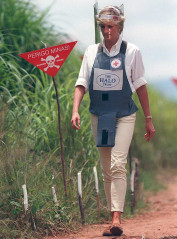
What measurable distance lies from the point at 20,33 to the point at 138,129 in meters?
3.26

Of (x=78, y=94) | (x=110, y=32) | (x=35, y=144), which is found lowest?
(x=35, y=144)

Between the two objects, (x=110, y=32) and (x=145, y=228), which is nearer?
(x=110, y=32)

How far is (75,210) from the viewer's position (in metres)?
5.86

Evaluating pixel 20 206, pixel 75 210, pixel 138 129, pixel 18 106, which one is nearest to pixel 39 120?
pixel 18 106

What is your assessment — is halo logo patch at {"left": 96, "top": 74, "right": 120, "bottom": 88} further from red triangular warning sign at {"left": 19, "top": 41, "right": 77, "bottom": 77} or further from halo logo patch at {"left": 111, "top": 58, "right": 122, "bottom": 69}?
red triangular warning sign at {"left": 19, "top": 41, "right": 77, "bottom": 77}

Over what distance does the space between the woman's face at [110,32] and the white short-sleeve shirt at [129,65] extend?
1.8 inches

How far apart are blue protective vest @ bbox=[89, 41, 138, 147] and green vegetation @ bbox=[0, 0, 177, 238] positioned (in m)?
0.80

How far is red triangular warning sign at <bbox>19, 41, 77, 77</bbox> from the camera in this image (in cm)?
554

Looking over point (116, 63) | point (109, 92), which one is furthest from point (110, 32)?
point (109, 92)

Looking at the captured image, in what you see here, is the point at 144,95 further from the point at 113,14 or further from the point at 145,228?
the point at 145,228

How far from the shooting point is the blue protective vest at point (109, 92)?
16.7 ft

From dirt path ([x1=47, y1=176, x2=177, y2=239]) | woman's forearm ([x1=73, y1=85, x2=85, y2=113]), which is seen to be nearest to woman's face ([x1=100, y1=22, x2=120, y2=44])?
woman's forearm ([x1=73, y1=85, x2=85, y2=113])

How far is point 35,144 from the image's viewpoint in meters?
6.50

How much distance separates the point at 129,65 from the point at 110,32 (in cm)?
33
